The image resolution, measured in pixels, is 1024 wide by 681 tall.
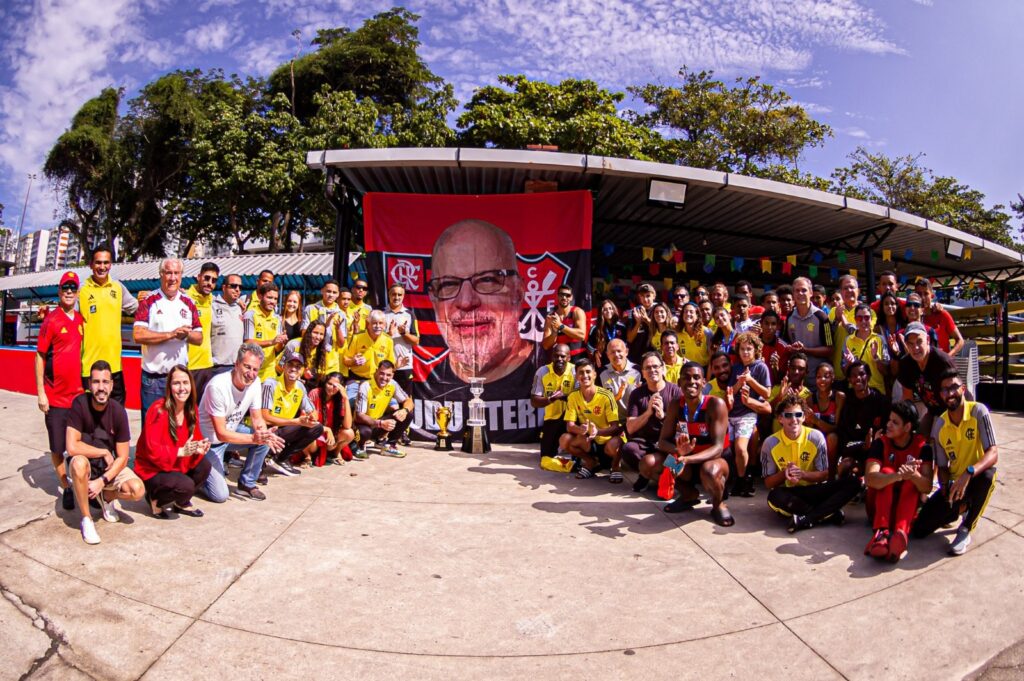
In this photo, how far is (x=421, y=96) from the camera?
2289 centimetres

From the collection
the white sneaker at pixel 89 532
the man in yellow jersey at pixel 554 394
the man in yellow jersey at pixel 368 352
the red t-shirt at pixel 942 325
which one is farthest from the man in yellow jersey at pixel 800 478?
the white sneaker at pixel 89 532

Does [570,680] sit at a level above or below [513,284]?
below

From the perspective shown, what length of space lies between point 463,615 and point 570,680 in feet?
2.30

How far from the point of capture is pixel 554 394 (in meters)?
6.12

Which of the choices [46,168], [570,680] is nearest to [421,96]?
[46,168]

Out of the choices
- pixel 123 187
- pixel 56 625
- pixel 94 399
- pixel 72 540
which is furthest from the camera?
pixel 123 187

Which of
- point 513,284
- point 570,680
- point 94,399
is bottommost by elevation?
point 570,680

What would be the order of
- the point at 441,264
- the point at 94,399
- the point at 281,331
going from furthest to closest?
1. the point at 441,264
2. the point at 281,331
3. the point at 94,399

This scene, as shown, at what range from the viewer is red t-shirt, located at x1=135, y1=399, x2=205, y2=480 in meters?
4.24

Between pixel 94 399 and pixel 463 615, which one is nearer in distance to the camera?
pixel 463 615

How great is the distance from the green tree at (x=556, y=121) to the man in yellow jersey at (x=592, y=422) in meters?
12.9

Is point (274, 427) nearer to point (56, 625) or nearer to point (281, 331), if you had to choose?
point (281, 331)

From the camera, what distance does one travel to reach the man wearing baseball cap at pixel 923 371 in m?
4.45

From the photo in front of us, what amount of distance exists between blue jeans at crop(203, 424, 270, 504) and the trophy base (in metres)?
2.37
